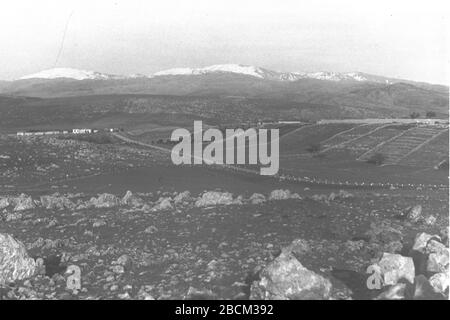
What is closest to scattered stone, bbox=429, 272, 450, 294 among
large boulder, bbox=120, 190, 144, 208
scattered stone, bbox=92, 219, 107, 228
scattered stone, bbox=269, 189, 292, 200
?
scattered stone, bbox=92, 219, 107, 228

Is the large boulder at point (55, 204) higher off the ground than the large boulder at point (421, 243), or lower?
lower

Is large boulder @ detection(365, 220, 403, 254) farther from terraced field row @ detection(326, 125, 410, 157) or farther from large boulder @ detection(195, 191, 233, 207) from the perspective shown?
terraced field row @ detection(326, 125, 410, 157)

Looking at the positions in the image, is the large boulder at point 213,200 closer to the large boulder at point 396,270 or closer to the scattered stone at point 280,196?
the scattered stone at point 280,196

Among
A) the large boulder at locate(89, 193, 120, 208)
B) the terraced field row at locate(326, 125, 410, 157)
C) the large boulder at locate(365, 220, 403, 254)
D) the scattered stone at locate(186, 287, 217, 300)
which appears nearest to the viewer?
the scattered stone at locate(186, 287, 217, 300)

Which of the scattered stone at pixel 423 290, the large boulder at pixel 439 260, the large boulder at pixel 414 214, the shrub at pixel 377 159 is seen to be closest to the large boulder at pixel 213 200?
the large boulder at pixel 414 214

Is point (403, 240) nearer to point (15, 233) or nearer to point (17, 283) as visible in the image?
point (17, 283)

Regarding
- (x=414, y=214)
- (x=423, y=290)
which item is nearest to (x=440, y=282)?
(x=423, y=290)

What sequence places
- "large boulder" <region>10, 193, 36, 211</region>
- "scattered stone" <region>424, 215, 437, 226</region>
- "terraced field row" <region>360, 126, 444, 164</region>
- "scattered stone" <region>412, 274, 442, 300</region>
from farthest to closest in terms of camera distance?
"terraced field row" <region>360, 126, 444, 164</region>
"large boulder" <region>10, 193, 36, 211</region>
"scattered stone" <region>424, 215, 437, 226</region>
"scattered stone" <region>412, 274, 442, 300</region>

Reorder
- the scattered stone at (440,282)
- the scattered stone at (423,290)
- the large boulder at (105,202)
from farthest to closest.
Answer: the large boulder at (105,202) < the scattered stone at (440,282) < the scattered stone at (423,290)
